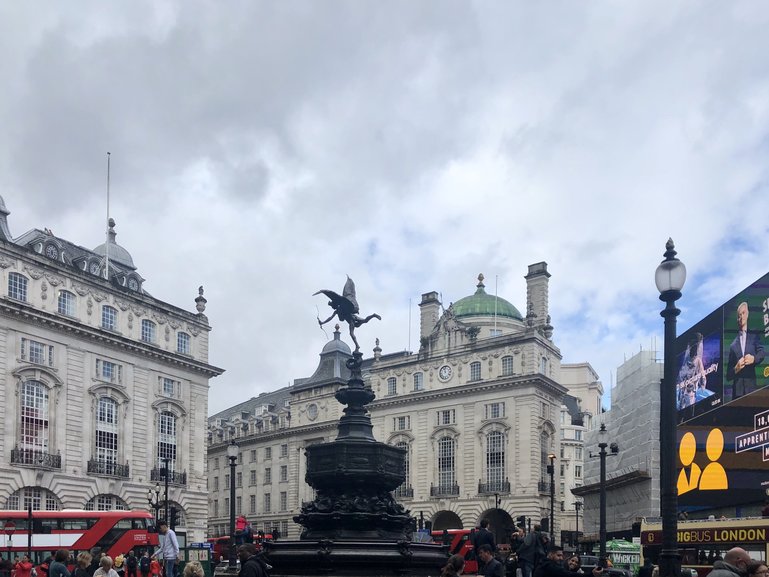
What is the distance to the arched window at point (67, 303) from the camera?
182 feet

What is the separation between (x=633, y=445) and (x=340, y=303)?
5286 cm

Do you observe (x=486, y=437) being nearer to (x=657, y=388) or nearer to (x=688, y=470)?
(x=657, y=388)

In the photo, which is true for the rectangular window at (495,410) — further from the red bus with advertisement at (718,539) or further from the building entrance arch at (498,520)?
the red bus with advertisement at (718,539)

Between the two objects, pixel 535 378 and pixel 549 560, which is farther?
pixel 535 378

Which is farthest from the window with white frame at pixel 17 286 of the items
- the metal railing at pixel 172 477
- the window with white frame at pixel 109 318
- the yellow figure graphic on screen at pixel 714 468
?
the yellow figure graphic on screen at pixel 714 468

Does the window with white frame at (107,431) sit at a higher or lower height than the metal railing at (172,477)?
higher

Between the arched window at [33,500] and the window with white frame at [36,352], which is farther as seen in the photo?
the window with white frame at [36,352]

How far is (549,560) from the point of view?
47.8 ft

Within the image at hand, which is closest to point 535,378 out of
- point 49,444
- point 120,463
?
point 120,463

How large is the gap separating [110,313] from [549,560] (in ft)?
161

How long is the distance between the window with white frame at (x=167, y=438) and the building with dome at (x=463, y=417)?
19770 millimetres

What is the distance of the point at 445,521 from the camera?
79750 millimetres

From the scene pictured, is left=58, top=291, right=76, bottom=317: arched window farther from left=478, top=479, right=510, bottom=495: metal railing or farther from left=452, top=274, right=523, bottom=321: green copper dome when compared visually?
left=452, top=274, right=523, bottom=321: green copper dome

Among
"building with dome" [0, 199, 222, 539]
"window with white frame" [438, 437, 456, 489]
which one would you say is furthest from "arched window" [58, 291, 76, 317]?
"window with white frame" [438, 437, 456, 489]
